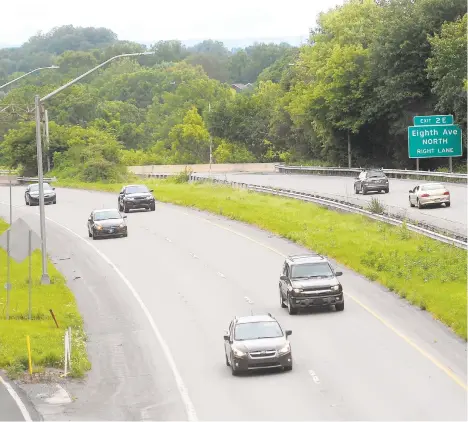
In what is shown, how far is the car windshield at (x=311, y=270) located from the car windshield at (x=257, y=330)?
7.65 m

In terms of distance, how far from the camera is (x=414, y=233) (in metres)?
47.1

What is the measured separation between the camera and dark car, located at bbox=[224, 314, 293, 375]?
83.5 feet

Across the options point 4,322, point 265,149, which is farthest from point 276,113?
point 4,322

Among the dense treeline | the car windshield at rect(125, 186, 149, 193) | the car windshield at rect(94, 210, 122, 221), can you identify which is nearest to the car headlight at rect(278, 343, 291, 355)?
the car windshield at rect(94, 210, 122, 221)

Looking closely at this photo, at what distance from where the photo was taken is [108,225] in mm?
56281

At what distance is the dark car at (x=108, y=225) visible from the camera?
5612 cm

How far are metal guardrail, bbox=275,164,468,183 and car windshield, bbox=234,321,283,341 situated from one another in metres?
46.8

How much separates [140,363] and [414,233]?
21.4 meters

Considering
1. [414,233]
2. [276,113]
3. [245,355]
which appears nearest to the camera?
[245,355]

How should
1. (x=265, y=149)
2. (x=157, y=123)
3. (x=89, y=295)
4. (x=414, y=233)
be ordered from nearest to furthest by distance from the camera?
(x=89, y=295) → (x=414, y=233) → (x=265, y=149) → (x=157, y=123)

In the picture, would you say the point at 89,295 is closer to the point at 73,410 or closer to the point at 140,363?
the point at 140,363

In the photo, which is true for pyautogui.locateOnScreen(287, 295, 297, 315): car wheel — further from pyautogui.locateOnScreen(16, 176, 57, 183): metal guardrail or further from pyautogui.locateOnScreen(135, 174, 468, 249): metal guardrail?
pyautogui.locateOnScreen(16, 176, 57, 183): metal guardrail

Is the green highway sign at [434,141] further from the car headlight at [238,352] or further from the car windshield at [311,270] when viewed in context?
the car headlight at [238,352]

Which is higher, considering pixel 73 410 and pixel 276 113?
pixel 276 113
